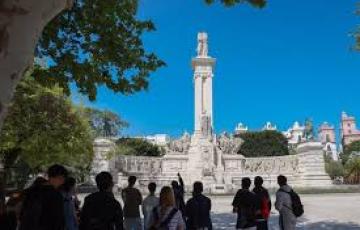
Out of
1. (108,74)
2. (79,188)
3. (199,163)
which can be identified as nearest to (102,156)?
(79,188)

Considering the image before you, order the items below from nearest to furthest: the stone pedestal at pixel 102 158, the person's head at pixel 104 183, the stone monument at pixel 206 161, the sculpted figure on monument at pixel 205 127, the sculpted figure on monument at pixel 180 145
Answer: the person's head at pixel 104 183 → the stone pedestal at pixel 102 158 → the stone monument at pixel 206 161 → the sculpted figure on monument at pixel 205 127 → the sculpted figure on monument at pixel 180 145

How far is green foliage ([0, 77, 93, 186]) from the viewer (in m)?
19.1

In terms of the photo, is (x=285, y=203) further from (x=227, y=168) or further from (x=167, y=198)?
(x=227, y=168)

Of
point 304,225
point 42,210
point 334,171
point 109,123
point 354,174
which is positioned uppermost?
point 109,123

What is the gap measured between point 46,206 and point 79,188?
2837cm

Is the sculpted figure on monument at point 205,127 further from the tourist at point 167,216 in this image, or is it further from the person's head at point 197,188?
the tourist at point 167,216

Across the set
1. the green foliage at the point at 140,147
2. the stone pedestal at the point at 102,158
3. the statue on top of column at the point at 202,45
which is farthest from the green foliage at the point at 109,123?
the stone pedestal at the point at 102,158

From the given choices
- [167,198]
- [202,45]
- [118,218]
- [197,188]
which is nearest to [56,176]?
[118,218]

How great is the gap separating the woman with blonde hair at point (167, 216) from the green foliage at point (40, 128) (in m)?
13.0

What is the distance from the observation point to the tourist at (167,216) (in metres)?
5.13

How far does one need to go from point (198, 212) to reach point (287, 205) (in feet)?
5.67

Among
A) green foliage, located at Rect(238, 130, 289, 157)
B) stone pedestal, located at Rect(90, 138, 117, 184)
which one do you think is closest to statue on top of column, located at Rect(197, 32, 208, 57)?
stone pedestal, located at Rect(90, 138, 117, 184)

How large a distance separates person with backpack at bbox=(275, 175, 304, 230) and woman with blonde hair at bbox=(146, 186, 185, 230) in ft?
10.9

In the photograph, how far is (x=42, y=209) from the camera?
14.0 ft
